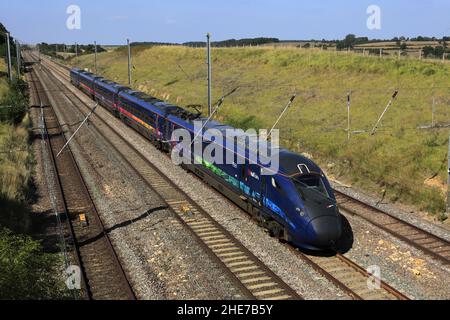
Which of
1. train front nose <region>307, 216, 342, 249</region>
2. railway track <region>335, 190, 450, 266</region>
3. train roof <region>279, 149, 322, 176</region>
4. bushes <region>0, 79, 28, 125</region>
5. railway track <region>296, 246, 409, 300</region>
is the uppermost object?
bushes <region>0, 79, 28, 125</region>

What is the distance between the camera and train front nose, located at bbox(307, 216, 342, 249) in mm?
13828

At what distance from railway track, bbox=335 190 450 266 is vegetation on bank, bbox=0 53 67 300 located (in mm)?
11078

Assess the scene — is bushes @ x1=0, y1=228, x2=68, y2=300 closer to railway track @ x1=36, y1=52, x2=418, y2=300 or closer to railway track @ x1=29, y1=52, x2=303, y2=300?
railway track @ x1=29, y1=52, x2=303, y2=300

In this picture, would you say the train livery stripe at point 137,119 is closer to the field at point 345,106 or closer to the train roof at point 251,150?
the train roof at point 251,150

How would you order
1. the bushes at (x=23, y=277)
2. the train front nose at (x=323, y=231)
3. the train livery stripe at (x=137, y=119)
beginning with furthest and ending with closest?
the train livery stripe at (x=137, y=119) → the train front nose at (x=323, y=231) → the bushes at (x=23, y=277)

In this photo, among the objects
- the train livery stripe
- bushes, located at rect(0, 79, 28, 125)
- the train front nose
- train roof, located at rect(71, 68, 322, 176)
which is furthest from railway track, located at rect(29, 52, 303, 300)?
bushes, located at rect(0, 79, 28, 125)

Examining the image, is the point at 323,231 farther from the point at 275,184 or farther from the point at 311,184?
the point at 275,184

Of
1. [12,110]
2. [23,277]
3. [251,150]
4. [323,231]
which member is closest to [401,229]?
[323,231]

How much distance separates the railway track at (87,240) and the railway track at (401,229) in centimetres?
939

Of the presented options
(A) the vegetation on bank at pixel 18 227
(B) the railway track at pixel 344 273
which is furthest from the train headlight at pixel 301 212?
(A) the vegetation on bank at pixel 18 227

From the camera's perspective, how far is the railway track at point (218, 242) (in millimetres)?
12812

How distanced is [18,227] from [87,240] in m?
2.50
